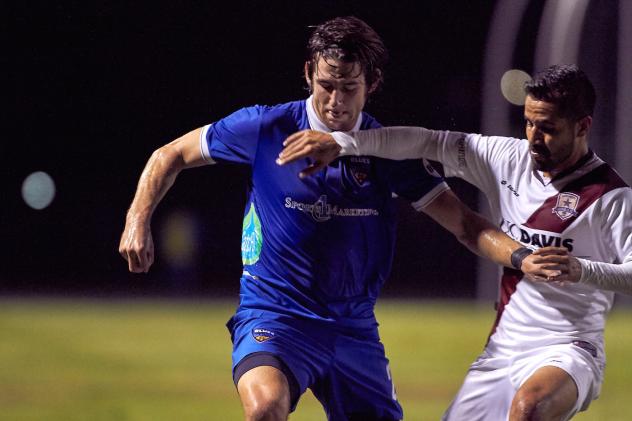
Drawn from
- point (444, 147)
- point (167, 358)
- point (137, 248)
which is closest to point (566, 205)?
point (444, 147)

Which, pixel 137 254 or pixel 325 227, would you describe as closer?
pixel 137 254

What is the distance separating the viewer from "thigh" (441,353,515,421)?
15.1ft

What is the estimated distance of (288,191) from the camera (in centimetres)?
464

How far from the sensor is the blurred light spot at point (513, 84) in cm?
2106

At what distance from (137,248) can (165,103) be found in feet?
52.2

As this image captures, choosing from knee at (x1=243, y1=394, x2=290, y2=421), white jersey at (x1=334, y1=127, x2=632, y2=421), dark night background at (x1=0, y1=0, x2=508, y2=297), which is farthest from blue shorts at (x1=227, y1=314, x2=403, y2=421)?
dark night background at (x1=0, y1=0, x2=508, y2=297)

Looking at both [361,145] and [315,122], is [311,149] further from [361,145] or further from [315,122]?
[315,122]

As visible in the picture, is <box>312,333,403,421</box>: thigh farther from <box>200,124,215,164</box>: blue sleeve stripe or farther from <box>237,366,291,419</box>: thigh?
<box>200,124,215,164</box>: blue sleeve stripe

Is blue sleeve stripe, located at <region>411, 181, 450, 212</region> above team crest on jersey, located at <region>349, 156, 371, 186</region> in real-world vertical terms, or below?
below

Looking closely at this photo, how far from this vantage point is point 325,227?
4602 mm

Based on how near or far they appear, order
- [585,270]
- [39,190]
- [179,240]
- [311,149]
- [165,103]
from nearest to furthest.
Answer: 1. [585,270]
2. [311,149]
3. [179,240]
4. [165,103]
5. [39,190]

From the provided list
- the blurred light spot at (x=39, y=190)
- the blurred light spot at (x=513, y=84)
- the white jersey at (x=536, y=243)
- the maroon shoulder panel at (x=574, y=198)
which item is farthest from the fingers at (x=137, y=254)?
the blurred light spot at (x=39, y=190)

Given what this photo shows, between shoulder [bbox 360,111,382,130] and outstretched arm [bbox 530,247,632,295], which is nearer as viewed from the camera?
outstretched arm [bbox 530,247,632,295]

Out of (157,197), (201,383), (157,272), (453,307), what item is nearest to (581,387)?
(157,197)
